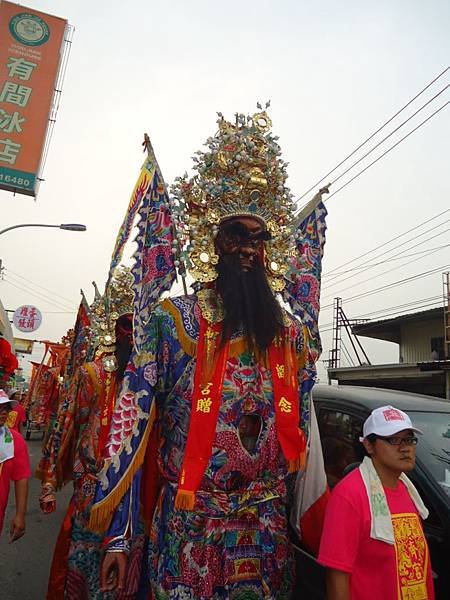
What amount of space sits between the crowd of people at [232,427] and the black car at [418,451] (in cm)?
19

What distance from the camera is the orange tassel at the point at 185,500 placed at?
5.92ft

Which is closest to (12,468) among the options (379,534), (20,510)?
(20,510)

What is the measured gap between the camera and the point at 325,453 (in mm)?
3113

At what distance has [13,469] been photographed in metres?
3.76

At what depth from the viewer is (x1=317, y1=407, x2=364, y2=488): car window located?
2848 mm

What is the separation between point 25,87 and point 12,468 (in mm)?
9890

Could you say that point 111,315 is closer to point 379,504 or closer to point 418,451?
point 418,451

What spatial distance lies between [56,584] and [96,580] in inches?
19.0

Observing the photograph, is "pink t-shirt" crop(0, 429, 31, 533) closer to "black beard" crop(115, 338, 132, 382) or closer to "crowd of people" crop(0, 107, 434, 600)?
"black beard" crop(115, 338, 132, 382)

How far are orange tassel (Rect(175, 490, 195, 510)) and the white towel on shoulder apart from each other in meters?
0.71

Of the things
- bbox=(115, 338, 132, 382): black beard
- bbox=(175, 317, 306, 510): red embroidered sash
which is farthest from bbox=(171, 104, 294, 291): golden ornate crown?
bbox=(115, 338, 132, 382): black beard

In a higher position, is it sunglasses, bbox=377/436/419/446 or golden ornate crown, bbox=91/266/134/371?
golden ornate crown, bbox=91/266/134/371

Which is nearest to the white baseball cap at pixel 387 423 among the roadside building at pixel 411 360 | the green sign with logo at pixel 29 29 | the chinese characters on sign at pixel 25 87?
the roadside building at pixel 411 360

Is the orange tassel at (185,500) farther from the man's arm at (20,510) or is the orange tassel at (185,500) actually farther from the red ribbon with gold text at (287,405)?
the man's arm at (20,510)
